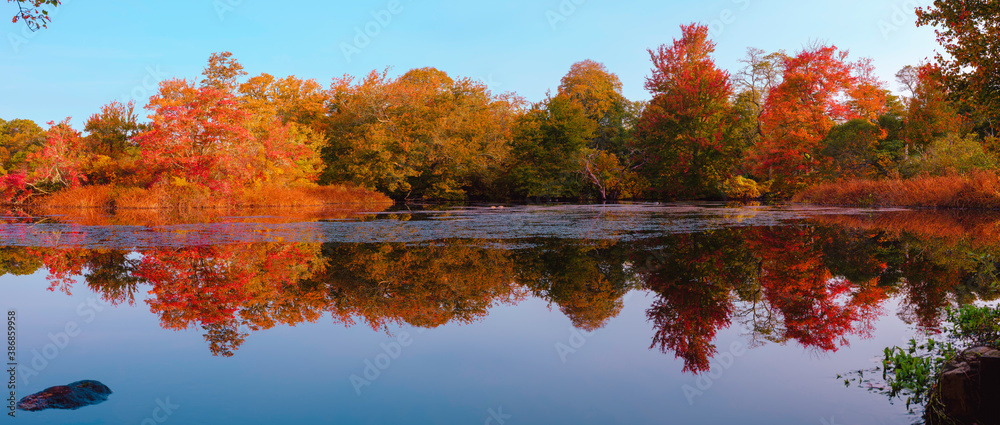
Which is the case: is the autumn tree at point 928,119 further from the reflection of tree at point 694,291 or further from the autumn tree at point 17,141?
the autumn tree at point 17,141

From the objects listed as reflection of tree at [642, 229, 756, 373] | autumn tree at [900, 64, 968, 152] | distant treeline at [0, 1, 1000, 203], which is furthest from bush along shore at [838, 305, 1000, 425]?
autumn tree at [900, 64, 968, 152]

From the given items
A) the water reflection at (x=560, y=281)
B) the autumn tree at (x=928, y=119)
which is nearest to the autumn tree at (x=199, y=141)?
the water reflection at (x=560, y=281)

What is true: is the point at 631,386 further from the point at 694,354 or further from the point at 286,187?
the point at 286,187

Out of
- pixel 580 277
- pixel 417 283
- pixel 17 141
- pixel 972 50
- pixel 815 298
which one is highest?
pixel 17 141

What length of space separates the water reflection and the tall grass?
12.7m

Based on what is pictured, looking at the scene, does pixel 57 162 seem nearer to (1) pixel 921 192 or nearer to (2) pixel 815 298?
(2) pixel 815 298

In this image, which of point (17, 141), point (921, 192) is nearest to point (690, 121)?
point (921, 192)

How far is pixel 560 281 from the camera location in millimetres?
7246

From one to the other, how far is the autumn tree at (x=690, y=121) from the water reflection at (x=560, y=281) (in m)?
27.6

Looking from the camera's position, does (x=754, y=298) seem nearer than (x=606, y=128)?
Yes

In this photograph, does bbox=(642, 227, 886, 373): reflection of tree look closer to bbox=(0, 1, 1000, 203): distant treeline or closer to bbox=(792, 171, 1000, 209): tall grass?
bbox=(792, 171, 1000, 209): tall grass

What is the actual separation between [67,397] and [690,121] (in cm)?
3912

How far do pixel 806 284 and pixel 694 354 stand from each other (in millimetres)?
3573

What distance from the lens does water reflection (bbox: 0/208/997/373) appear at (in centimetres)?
522
